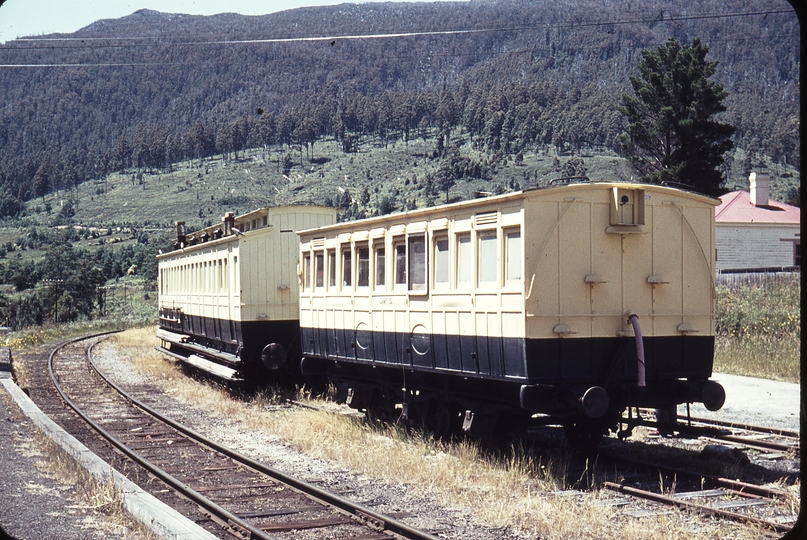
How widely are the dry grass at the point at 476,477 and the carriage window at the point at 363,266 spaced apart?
226 centimetres

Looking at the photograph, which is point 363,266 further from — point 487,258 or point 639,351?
point 639,351

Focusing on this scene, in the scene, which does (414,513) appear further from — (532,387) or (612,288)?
(612,288)

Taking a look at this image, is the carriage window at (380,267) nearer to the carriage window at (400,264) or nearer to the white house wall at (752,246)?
the carriage window at (400,264)

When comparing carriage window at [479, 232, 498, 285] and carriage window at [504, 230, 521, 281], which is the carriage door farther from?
carriage window at [504, 230, 521, 281]

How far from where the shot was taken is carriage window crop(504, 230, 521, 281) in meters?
9.91

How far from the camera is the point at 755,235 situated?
4375 cm

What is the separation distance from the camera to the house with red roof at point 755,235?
142 feet

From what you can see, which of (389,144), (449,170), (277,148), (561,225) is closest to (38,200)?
(277,148)

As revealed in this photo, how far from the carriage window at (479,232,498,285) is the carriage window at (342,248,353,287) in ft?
13.2

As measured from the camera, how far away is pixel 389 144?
14588cm

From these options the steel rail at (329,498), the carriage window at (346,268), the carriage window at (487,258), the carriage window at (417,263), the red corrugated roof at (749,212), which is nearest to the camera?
the steel rail at (329,498)

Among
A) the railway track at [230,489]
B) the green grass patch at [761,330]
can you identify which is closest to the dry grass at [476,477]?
the railway track at [230,489]

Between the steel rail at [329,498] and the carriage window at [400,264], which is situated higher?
the carriage window at [400,264]

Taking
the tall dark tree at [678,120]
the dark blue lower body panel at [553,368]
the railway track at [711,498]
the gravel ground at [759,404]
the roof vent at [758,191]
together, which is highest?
the tall dark tree at [678,120]
